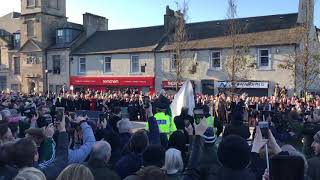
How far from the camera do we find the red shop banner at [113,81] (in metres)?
36.4

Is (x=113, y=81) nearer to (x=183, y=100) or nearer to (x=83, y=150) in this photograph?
(x=183, y=100)

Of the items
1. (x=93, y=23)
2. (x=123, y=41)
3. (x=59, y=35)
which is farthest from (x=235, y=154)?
(x=93, y=23)

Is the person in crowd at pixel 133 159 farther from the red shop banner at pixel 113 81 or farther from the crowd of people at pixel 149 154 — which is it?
the red shop banner at pixel 113 81

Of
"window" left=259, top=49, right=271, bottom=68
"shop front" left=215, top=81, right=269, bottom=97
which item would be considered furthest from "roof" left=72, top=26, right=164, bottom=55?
"window" left=259, top=49, right=271, bottom=68

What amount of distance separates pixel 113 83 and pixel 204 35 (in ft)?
31.8

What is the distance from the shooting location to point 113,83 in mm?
38406

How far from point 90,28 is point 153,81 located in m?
11.8

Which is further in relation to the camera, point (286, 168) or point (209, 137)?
point (209, 137)

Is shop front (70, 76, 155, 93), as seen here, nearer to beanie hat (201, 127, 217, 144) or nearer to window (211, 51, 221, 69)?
window (211, 51, 221, 69)

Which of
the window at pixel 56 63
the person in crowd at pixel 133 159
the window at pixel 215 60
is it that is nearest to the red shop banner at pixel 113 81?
the window at pixel 56 63

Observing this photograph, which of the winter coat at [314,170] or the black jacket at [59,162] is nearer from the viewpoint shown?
the black jacket at [59,162]

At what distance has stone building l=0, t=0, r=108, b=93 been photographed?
1645 inches

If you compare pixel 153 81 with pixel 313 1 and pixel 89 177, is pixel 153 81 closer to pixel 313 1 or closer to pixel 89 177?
pixel 313 1

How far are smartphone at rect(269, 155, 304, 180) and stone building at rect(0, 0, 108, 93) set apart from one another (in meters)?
39.3
